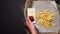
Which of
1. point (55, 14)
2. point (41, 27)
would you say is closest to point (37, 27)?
point (41, 27)

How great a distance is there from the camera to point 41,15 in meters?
1.25

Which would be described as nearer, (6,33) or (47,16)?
(47,16)

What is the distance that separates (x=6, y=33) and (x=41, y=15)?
0.97 feet

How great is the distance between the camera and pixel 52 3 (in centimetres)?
128

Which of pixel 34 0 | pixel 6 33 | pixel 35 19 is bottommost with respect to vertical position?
pixel 6 33

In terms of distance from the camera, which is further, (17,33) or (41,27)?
(17,33)

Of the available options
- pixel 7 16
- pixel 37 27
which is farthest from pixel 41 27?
pixel 7 16

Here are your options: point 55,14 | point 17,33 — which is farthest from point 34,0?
point 17,33

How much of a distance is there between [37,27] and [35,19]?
54 mm

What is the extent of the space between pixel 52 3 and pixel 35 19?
0.16 meters

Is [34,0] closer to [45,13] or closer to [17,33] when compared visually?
[45,13]

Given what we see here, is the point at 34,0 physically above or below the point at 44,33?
above

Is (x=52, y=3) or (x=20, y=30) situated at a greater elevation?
(x=52, y=3)

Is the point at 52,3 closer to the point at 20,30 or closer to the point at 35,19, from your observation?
the point at 35,19
